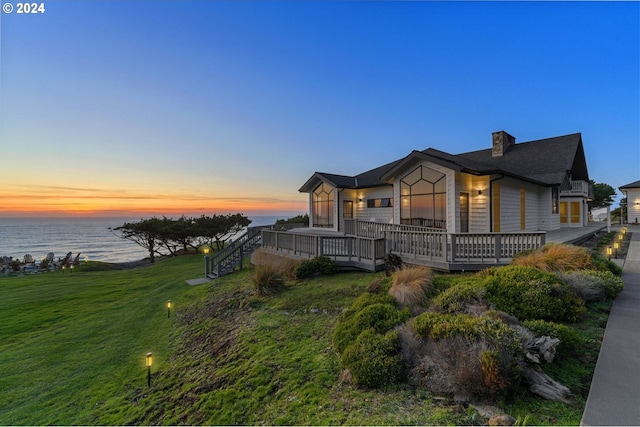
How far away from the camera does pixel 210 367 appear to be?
15.2 ft

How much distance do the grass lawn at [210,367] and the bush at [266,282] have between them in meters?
0.30

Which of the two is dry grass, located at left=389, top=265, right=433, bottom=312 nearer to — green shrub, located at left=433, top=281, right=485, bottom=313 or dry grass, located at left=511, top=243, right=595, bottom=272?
green shrub, located at left=433, top=281, right=485, bottom=313

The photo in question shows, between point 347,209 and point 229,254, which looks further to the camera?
point 347,209

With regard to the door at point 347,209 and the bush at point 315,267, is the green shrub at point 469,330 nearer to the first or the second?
the bush at point 315,267

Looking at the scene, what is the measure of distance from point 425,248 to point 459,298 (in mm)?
3615

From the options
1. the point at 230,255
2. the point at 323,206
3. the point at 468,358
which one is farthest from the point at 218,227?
the point at 468,358

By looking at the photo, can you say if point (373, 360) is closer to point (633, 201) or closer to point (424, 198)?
point (424, 198)

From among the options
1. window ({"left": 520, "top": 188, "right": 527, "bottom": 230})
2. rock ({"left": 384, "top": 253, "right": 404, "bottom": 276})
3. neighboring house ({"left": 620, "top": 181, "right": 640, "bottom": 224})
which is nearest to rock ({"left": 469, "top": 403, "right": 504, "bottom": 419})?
rock ({"left": 384, "top": 253, "right": 404, "bottom": 276})

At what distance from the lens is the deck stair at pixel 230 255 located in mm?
12656

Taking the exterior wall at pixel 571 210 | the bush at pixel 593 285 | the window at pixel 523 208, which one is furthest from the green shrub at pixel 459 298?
the exterior wall at pixel 571 210

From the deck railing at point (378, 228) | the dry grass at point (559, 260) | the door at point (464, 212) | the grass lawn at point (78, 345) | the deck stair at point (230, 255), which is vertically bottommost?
the grass lawn at point (78, 345)

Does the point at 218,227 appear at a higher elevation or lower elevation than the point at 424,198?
lower

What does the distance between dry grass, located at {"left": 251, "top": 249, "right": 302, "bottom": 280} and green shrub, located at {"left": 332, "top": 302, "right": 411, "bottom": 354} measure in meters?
4.89

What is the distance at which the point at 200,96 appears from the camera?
49.7 feet
